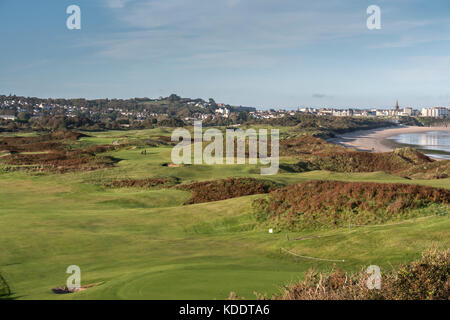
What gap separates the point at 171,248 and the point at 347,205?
351 inches

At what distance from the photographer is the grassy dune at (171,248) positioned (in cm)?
1231

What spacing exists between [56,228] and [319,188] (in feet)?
44.4

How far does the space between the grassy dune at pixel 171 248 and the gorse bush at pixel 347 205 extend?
117 cm

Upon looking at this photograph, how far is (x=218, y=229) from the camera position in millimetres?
24297

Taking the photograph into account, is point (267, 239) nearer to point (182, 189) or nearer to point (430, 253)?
point (430, 253)

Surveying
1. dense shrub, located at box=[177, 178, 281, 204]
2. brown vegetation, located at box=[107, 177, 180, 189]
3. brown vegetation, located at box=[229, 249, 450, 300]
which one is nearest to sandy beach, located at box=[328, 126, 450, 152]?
brown vegetation, located at box=[107, 177, 180, 189]

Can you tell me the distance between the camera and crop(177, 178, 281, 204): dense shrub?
115ft

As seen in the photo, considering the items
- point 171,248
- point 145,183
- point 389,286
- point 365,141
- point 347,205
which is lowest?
point 145,183

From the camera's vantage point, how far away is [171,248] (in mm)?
18906

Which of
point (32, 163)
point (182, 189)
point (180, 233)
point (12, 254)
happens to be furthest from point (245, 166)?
point (12, 254)
